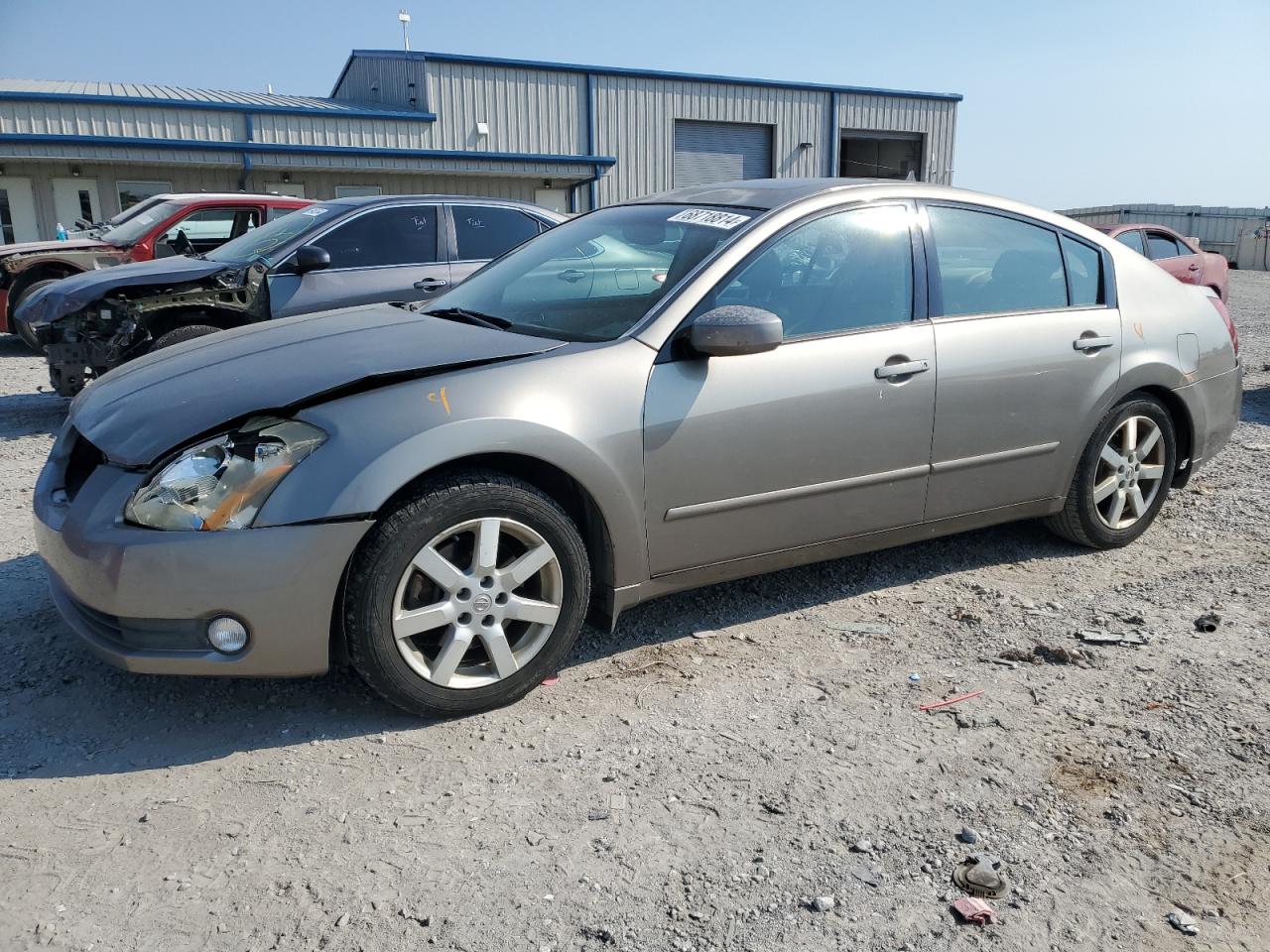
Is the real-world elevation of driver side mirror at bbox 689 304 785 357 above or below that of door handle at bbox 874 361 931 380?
above

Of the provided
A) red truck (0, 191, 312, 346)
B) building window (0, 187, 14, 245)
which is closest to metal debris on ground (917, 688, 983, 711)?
red truck (0, 191, 312, 346)

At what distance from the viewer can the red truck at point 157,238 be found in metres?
10.3

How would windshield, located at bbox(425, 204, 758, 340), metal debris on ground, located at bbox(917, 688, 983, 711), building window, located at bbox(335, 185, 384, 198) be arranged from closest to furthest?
metal debris on ground, located at bbox(917, 688, 983, 711) → windshield, located at bbox(425, 204, 758, 340) → building window, located at bbox(335, 185, 384, 198)

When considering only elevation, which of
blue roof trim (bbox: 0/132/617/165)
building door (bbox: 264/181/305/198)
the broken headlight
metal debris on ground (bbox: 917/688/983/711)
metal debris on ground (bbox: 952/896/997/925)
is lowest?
metal debris on ground (bbox: 952/896/997/925)

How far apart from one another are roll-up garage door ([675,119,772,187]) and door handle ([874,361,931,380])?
25427 millimetres

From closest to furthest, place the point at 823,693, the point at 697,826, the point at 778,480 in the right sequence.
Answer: the point at 697,826 < the point at 823,693 < the point at 778,480

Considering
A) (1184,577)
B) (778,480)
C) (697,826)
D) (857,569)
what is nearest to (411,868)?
(697,826)

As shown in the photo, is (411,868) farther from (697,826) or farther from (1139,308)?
(1139,308)

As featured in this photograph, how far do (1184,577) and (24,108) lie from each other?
21.1 meters

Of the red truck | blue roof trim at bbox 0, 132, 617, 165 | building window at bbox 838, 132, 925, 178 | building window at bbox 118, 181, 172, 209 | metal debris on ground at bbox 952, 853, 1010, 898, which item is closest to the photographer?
metal debris on ground at bbox 952, 853, 1010, 898

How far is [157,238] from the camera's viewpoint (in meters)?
10.3

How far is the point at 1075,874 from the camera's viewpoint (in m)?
2.48

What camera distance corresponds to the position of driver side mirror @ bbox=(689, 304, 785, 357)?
3395 mm

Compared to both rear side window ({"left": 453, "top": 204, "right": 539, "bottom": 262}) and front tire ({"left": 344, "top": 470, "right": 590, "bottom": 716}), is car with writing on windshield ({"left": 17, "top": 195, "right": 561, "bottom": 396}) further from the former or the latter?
front tire ({"left": 344, "top": 470, "right": 590, "bottom": 716})
